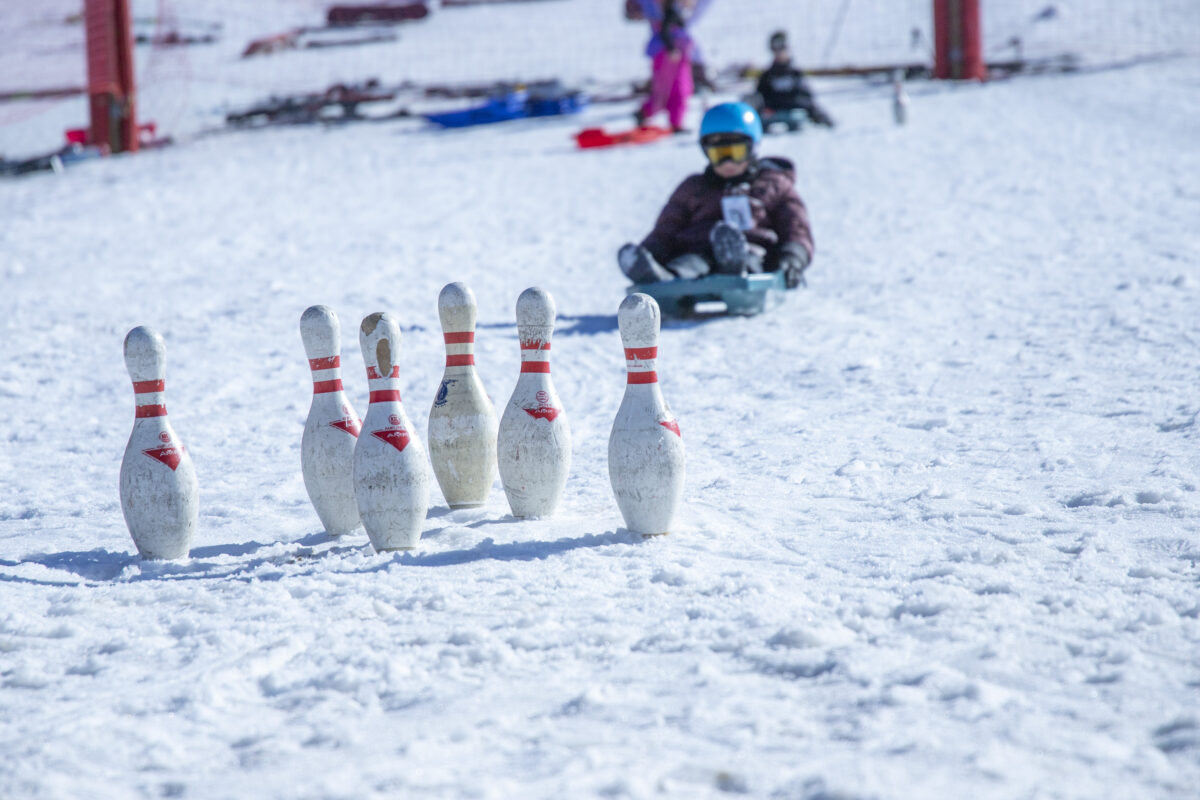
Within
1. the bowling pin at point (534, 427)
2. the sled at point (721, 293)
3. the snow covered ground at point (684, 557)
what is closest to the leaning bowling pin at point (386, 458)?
the snow covered ground at point (684, 557)

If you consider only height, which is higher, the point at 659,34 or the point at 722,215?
the point at 659,34

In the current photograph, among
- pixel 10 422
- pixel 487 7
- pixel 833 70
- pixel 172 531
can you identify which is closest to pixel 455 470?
pixel 172 531

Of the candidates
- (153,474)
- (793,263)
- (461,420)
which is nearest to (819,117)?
(793,263)

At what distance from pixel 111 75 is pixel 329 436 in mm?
14470

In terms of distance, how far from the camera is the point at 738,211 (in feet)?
21.4

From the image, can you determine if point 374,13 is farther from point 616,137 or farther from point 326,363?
point 326,363

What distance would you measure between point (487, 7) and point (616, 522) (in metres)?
26.5

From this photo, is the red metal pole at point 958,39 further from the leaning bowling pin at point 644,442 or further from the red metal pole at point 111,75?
the leaning bowling pin at point 644,442

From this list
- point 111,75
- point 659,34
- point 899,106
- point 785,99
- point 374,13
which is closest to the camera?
point 899,106

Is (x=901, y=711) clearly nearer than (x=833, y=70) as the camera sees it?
Yes

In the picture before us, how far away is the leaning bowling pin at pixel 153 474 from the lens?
124 inches

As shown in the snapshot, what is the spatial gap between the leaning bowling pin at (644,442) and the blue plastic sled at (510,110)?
44.0 feet

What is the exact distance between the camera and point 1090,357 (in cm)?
529

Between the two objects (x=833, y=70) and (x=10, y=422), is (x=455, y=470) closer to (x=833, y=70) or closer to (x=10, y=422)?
(x=10, y=422)
